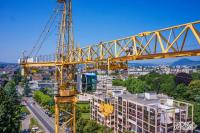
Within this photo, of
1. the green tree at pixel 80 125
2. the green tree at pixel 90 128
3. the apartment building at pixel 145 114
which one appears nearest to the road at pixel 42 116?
the green tree at pixel 80 125

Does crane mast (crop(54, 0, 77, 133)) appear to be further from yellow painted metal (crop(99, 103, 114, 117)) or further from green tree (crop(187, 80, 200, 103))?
green tree (crop(187, 80, 200, 103))

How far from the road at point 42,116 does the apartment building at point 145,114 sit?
24.0ft

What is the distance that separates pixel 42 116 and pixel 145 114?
77.3 feet

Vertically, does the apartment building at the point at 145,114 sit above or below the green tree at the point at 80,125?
above

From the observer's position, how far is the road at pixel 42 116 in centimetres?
3777

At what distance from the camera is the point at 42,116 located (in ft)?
148

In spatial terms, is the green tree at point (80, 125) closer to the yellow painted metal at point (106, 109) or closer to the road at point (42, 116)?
the yellow painted metal at point (106, 109)

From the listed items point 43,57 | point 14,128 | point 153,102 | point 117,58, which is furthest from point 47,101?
point 117,58

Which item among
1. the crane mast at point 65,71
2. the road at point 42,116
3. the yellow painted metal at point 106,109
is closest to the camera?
the crane mast at point 65,71

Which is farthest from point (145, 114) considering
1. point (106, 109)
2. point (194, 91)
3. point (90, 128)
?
point (194, 91)

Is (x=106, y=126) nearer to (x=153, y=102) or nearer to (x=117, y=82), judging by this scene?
(x=153, y=102)

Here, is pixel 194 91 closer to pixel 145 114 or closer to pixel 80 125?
pixel 145 114

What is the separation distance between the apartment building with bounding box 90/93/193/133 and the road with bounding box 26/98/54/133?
731cm

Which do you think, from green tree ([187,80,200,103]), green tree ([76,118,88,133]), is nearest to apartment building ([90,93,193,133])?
green tree ([76,118,88,133])
